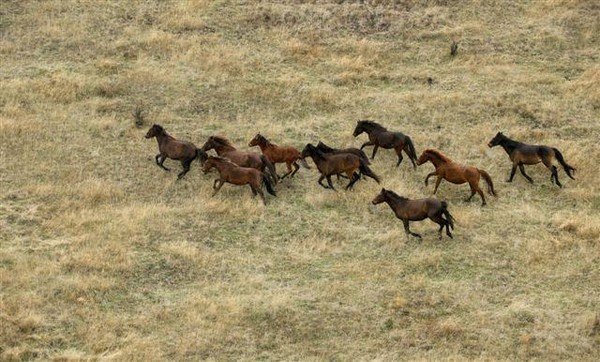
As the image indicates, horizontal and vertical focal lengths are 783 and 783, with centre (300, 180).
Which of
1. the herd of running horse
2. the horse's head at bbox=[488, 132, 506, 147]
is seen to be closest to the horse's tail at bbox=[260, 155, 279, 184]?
the herd of running horse

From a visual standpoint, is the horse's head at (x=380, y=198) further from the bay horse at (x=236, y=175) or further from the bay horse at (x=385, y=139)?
the bay horse at (x=385, y=139)

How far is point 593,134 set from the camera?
924 inches

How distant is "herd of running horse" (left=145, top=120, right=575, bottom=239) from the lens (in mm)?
19562

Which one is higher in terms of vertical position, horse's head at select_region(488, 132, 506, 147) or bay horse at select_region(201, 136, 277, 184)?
horse's head at select_region(488, 132, 506, 147)

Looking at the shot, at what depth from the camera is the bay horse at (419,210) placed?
17.8 metres

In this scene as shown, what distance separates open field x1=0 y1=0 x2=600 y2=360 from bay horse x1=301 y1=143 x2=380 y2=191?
425 mm

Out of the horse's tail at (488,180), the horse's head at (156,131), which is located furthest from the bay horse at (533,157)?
the horse's head at (156,131)

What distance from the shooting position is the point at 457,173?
1962 cm

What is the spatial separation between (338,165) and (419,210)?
2976mm

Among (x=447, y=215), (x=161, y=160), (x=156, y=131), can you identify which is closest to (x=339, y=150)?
(x=447, y=215)

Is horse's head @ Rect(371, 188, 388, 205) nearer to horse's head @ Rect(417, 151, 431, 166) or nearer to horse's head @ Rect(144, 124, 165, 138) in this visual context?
horse's head @ Rect(417, 151, 431, 166)

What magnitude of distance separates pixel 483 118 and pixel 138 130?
10.7 m

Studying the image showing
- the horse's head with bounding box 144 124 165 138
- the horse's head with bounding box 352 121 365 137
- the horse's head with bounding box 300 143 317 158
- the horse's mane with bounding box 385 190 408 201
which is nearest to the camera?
the horse's mane with bounding box 385 190 408 201

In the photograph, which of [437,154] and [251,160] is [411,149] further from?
[251,160]
